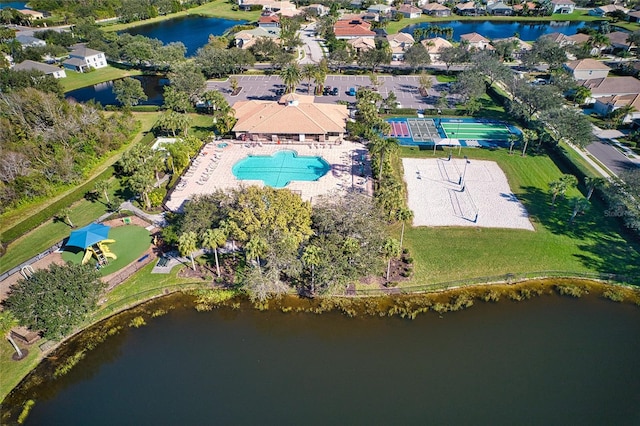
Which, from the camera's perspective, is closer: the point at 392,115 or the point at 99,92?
the point at 392,115

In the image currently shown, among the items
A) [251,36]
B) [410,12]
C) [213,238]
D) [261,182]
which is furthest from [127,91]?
[410,12]

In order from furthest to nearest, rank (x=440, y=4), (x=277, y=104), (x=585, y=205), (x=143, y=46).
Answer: (x=440, y=4) → (x=143, y=46) → (x=277, y=104) → (x=585, y=205)

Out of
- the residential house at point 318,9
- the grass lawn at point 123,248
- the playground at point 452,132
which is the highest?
the residential house at point 318,9

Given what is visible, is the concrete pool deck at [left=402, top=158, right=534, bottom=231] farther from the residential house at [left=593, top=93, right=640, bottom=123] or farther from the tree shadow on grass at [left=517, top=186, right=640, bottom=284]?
the residential house at [left=593, top=93, right=640, bottom=123]

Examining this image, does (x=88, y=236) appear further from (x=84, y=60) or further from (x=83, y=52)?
(x=83, y=52)

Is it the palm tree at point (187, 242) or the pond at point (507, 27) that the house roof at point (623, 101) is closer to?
the pond at point (507, 27)

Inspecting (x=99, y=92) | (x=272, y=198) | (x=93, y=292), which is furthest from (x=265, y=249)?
(x=99, y=92)

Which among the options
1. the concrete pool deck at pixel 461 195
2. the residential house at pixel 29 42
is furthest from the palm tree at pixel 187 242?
the residential house at pixel 29 42

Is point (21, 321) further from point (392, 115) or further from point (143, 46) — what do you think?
point (143, 46)
